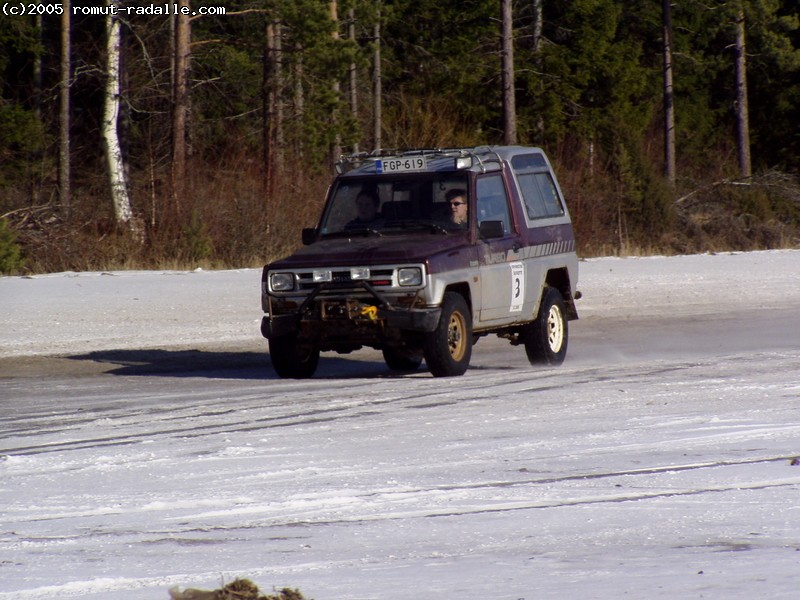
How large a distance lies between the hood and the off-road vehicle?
0.5 inches

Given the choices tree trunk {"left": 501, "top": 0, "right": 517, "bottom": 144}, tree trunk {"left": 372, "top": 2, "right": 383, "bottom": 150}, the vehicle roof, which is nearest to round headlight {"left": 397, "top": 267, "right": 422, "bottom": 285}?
the vehicle roof

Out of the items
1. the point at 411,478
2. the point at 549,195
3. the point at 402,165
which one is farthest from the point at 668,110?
the point at 411,478

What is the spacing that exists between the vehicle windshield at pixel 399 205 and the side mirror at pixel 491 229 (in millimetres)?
170

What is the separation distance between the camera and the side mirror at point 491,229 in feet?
38.6

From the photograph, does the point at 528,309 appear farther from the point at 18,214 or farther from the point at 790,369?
the point at 18,214

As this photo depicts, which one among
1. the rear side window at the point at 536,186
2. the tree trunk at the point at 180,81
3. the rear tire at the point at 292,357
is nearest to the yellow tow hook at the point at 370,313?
the rear tire at the point at 292,357

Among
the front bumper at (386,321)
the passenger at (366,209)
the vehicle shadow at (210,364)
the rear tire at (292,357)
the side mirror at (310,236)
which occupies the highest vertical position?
the passenger at (366,209)

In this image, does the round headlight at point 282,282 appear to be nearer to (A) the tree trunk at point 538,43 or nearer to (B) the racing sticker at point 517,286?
(B) the racing sticker at point 517,286

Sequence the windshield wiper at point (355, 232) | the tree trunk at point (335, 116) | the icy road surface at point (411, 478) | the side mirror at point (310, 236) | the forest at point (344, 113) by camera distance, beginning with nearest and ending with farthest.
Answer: the icy road surface at point (411, 478)
the windshield wiper at point (355, 232)
the side mirror at point (310, 236)
the forest at point (344, 113)
the tree trunk at point (335, 116)

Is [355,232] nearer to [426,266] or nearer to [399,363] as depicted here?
[426,266]

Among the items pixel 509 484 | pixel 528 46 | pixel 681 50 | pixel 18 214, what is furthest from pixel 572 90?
pixel 509 484

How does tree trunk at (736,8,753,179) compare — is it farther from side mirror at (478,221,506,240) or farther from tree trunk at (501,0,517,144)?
side mirror at (478,221,506,240)

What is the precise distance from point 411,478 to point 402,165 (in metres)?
5.49

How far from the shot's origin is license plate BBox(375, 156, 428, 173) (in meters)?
12.1
